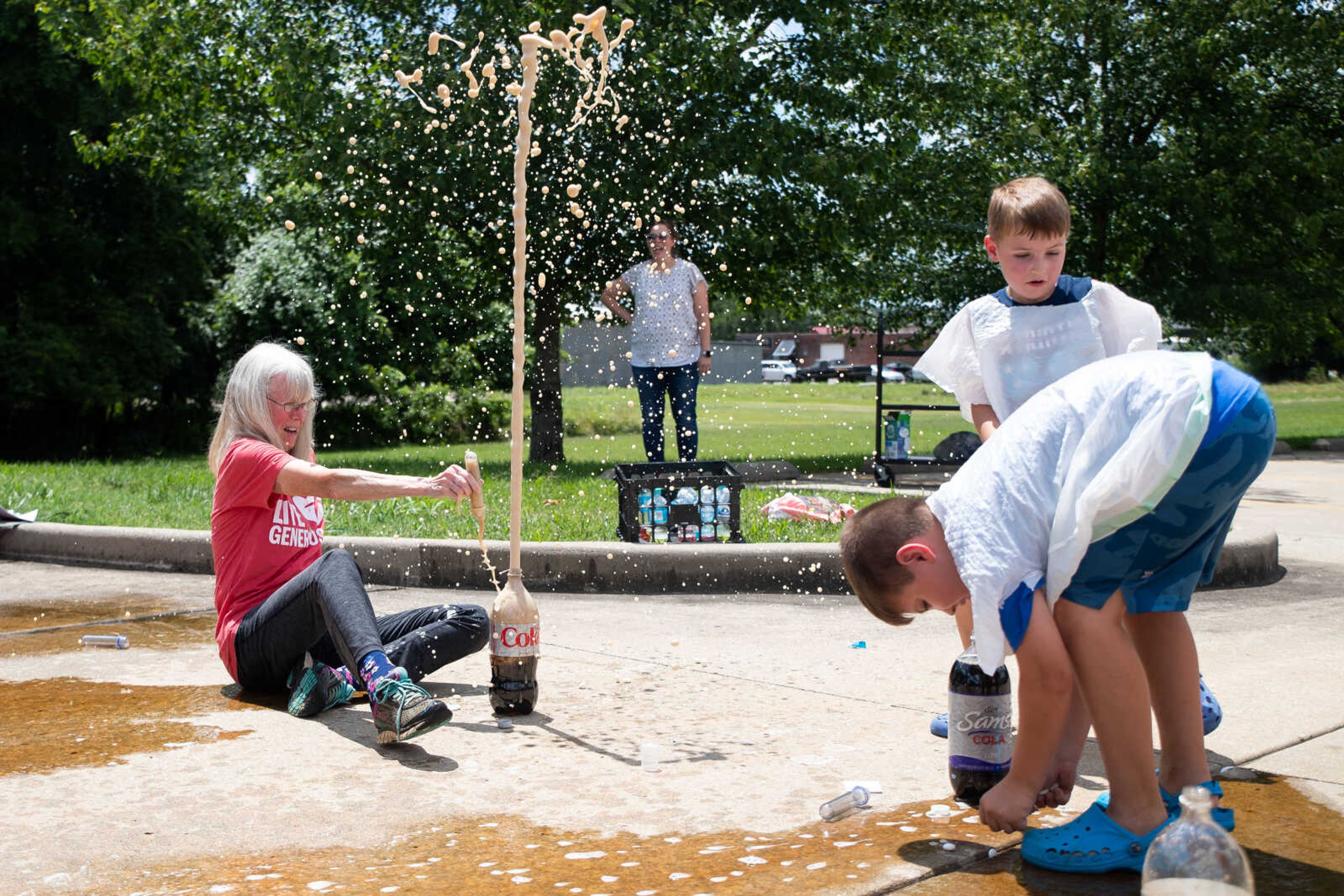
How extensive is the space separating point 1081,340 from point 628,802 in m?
1.85

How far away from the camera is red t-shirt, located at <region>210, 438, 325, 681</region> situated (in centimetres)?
438

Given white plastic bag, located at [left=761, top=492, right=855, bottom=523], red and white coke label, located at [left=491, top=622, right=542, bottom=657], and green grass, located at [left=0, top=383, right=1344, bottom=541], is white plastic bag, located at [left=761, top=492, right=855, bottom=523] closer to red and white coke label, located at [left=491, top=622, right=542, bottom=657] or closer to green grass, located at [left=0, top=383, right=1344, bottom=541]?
green grass, located at [left=0, top=383, right=1344, bottom=541]

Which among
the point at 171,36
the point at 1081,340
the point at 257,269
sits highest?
the point at 171,36

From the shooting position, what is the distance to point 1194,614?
6.09 meters

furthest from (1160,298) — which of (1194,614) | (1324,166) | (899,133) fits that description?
(1194,614)

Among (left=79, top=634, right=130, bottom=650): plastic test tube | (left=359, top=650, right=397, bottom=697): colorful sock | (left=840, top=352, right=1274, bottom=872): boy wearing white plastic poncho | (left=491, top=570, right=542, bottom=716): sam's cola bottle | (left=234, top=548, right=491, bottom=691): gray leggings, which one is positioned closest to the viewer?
(left=840, top=352, right=1274, bottom=872): boy wearing white plastic poncho

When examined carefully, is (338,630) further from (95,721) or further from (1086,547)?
(1086,547)

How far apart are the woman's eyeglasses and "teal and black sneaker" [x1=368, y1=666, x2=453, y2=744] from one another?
1.04 meters

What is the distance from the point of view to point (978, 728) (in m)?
3.31

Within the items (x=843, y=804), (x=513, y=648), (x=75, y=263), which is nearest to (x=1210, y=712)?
(x=843, y=804)

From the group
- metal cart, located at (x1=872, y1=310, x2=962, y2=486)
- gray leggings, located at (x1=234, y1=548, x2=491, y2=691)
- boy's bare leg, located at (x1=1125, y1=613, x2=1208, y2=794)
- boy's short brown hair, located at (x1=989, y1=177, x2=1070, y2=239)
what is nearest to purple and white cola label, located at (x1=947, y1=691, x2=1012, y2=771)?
boy's bare leg, located at (x1=1125, y1=613, x2=1208, y2=794)

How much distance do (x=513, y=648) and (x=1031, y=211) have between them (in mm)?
2058

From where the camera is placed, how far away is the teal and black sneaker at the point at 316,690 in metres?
4.28

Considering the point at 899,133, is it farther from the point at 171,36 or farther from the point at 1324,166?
the point at 171,36
